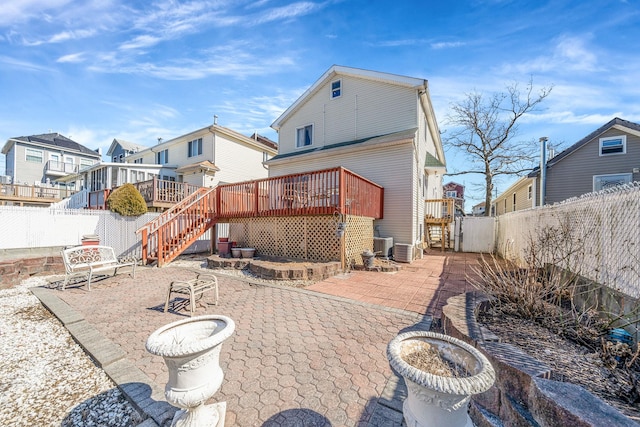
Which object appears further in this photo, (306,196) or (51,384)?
(306,196)

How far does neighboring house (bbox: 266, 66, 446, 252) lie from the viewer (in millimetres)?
10328

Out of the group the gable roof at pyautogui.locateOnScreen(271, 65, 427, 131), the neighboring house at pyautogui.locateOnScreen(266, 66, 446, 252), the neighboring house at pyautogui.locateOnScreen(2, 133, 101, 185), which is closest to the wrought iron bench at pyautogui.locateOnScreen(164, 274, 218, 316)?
the neighboring house at pyautogui.locateOnScreen(266, 66, 446, 252)

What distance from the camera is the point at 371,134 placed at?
1162 cm

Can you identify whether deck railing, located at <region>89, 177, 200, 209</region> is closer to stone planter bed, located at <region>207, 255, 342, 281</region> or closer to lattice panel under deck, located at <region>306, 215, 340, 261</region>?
stone planter bed, located at <region>207, 255, 342, 281</region>

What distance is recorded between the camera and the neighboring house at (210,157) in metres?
17.0

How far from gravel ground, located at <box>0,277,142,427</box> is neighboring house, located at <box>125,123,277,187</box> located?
45.1 feet

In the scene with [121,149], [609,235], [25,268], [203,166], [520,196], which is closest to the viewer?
[609,235]

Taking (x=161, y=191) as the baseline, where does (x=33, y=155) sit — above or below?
above

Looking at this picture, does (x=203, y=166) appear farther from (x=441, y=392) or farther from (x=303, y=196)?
(x=441, y=392)

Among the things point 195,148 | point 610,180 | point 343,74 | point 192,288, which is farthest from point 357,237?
point 195,148

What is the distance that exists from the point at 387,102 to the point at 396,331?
34.0ft

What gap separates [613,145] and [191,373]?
18049 mm

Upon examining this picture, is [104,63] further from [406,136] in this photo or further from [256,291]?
[406,136]

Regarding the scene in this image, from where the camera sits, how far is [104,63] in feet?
27.2
